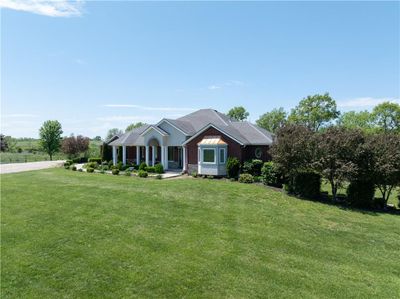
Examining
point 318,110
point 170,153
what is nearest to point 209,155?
point 170,153

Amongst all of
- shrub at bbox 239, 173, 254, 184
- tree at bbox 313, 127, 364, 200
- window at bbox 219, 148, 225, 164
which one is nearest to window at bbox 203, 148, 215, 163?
window at bbox 219, 148, 225, 164

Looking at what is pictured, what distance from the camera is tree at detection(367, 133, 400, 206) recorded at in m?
17.7

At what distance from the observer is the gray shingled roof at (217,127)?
2841cm

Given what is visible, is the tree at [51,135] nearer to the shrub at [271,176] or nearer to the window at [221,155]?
the window at [221,155]

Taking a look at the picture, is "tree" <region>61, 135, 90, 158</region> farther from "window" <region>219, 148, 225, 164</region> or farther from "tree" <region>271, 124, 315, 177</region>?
"tree" <region>271, 124, 315, 177</region>

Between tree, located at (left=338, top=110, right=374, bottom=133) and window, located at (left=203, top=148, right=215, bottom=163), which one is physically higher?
tree, located at (left=338, top=110, right=374, bottom=133)

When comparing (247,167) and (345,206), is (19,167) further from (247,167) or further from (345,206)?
(345,206)

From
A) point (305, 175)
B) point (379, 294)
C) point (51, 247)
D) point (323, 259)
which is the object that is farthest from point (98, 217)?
Answer: point (305, 175)

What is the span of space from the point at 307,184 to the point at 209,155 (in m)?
10.0

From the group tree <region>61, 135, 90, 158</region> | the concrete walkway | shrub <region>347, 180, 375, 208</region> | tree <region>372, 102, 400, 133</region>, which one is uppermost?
tree <region>372, 102, 400, 133</region>

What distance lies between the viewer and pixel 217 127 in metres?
28.1

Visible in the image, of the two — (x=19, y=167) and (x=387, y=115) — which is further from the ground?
(x=387, y=115)

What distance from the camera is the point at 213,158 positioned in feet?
89.5

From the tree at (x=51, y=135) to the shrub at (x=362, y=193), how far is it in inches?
2166
